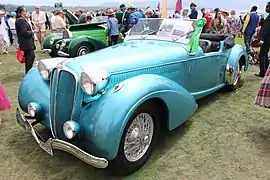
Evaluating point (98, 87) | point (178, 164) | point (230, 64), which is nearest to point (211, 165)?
point (178, 164)

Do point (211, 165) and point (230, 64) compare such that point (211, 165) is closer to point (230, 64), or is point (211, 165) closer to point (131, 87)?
point (131, 87)

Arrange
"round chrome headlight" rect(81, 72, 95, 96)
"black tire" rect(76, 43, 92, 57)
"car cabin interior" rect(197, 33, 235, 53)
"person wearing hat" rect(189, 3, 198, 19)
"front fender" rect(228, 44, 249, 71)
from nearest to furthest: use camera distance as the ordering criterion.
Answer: "round chrome headlight" rect(81, 72, 95, 96) < "car cabin interior" rect(197, 33, 235, 53) < "front fender" rect(228, 44, 249, 71) < "black tire" rect(76, 43, 92, 57) < "person wearing hat" rect(189, 3, 198, 19)

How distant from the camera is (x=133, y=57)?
9.64 feet

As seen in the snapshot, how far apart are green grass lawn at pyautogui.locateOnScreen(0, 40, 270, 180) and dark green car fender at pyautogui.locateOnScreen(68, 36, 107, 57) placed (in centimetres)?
365

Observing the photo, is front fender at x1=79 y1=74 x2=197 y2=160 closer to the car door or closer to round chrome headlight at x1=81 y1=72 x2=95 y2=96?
round chrome headlight at x1=81 y1=72 x2=95 y2=96

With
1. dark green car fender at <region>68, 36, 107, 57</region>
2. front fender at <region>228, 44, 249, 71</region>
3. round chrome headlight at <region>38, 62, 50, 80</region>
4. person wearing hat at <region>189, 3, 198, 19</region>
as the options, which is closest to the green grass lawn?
round chrome headlight at <region>38, 62, 50, 80</region>

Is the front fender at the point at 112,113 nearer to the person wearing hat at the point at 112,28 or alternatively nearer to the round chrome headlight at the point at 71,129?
the round chrome headlight at the point at 71,129

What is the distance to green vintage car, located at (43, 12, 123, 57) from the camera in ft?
24.6

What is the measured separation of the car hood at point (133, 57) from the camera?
2617mm

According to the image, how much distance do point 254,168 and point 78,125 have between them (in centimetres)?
184

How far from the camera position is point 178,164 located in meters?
2.73

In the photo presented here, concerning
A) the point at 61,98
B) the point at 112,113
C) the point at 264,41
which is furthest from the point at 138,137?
the point at 264,41

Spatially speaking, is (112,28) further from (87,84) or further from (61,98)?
(87,84)

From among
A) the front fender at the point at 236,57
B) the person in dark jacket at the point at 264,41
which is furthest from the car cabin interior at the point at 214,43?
the person in dark jacket at the point at 264,41
